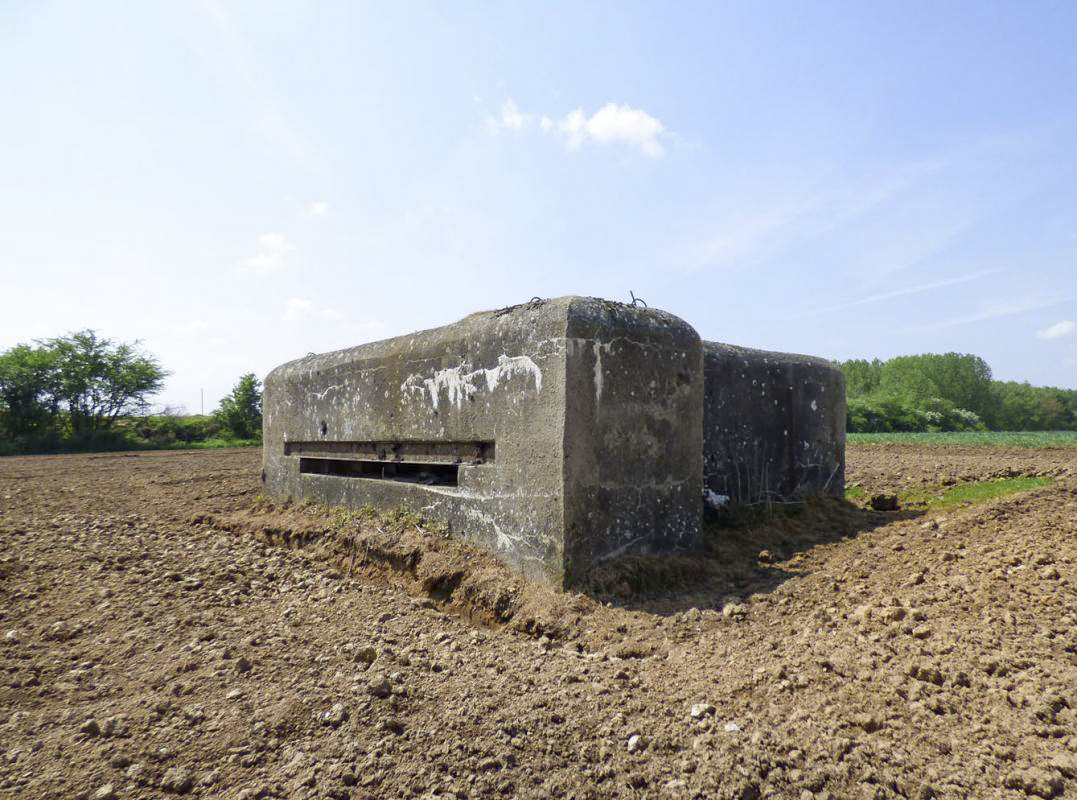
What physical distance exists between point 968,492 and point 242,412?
2608 centimetres

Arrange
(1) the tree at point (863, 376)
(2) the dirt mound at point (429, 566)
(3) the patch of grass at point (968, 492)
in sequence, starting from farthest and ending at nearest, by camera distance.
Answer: (1) the tree at point (863, 376) → (3) the patch of grass at point (968, 492) → (2) the dirt mound at point (429, 566)

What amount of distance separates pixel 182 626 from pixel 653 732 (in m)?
2.39

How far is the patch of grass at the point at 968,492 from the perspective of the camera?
5207mm

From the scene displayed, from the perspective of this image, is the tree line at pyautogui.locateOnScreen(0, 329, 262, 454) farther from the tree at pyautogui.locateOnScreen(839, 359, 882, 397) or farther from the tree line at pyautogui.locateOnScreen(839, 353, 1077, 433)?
the tree at pyautogui.locateOnScreen(839, 359, 882, 397)

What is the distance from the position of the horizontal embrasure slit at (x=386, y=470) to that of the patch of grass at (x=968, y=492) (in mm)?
3746

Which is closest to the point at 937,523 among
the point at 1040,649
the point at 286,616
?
the point at 1040,649

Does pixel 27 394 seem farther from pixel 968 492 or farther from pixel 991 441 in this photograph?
pixel 991 441

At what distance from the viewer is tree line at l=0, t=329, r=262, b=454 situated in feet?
78.7

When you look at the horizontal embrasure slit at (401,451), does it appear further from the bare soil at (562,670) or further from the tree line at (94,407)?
the tree line at (94,407)

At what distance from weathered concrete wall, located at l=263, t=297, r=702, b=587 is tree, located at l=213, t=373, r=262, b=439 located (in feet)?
79.3

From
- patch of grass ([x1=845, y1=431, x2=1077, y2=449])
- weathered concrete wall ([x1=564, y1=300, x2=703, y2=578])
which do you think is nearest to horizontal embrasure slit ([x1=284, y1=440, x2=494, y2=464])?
weathered concrete wall ([x1=564, y1=300, x2=703, y2=578])

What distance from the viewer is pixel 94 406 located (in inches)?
1025

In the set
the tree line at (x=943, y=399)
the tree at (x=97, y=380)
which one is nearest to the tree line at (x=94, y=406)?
the tree at (x=97, y=380)

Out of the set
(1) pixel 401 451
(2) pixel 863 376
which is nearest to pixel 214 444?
(1) pixel 401 451
